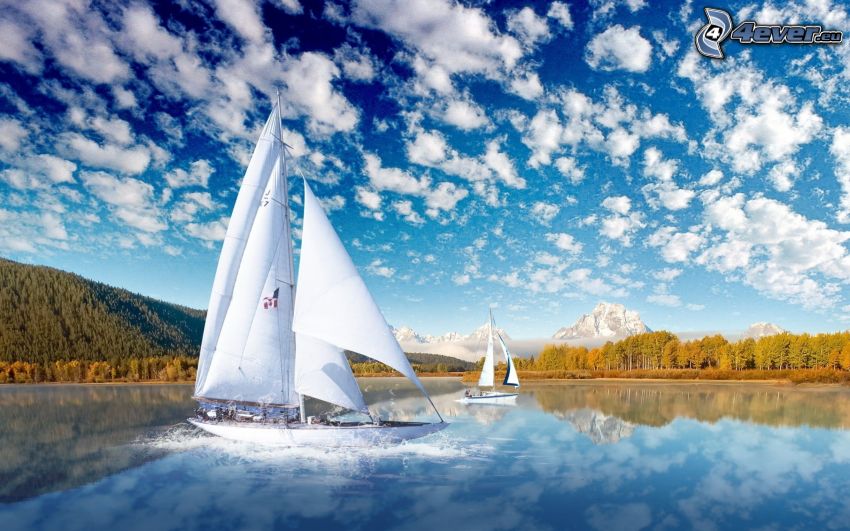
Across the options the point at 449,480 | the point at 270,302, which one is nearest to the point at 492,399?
the point at 270,302

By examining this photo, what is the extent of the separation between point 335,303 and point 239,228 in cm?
979

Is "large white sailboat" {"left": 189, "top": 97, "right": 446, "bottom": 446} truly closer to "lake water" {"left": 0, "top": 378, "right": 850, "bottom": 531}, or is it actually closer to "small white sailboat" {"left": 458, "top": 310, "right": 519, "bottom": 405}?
"lake water" {"left": 0, "top": 378, "right": 850, "bottom": 531}

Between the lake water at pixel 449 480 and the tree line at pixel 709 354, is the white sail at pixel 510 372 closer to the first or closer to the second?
the lake water at pixel 449 480

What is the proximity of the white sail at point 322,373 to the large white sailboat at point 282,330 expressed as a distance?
0.05m

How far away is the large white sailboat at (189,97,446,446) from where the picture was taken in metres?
28.0

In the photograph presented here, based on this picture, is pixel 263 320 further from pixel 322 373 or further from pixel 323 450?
pixel 323 450

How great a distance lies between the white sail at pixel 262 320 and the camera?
3175 centimetres

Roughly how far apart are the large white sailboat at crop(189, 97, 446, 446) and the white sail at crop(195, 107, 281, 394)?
6 cm

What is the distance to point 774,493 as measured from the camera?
72.4 feet

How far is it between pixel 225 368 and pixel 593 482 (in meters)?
22.1

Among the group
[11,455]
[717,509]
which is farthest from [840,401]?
[11,455]

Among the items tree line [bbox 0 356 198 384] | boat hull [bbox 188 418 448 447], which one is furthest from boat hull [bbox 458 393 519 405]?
tree line [bbox 0 356 198 384]

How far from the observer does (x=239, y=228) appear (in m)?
33.6

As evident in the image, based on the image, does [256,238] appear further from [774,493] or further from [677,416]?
[677,416]
